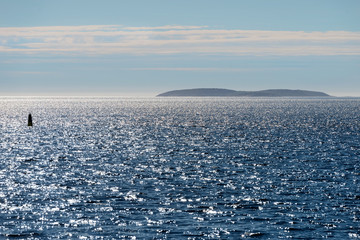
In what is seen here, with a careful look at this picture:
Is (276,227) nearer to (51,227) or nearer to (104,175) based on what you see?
(51,227)

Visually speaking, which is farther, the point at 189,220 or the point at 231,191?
the point at 231,191

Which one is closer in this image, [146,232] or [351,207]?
[146,232]

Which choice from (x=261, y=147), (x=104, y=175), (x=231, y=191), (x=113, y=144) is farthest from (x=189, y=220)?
(x=113, y=144)

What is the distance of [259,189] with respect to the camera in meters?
42.1

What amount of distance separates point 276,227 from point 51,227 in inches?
510

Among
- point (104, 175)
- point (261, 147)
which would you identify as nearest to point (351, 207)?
point (104, 175)

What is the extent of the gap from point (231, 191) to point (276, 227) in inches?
430

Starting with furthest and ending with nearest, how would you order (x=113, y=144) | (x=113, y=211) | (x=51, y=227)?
(x=113, y=144) < (x=113, y=211) < (x=51, y=227)

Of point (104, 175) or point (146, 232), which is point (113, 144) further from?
point (146, 232)

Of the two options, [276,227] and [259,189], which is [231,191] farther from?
[276,227]

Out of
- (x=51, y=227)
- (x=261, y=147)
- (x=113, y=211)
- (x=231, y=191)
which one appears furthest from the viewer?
(x=261, y=147)

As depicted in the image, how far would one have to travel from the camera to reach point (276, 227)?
3042 cm

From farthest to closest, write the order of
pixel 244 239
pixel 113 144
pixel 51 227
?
pixel 113 144, pixel 51 227, pixel 244 239

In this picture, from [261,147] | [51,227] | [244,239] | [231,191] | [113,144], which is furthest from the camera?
[113,144]
